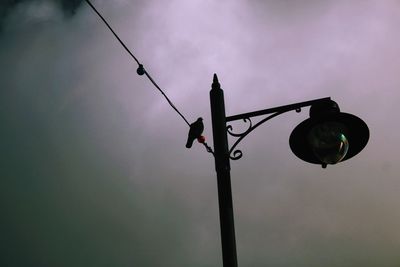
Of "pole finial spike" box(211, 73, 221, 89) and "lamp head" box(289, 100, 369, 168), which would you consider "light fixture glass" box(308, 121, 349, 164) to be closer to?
"lamp head" box(289, 100, 369, 168)

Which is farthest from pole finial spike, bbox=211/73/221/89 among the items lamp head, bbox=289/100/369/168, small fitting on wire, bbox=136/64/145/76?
lamp head, bbox=289/100/369/168

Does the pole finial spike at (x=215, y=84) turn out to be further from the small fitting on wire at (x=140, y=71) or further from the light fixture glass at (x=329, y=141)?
the light fixture glass at (x=329, y=141)

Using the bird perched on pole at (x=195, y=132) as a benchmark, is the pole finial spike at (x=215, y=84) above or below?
above

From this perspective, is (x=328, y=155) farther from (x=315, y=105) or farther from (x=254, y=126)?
(x=254, y=126)

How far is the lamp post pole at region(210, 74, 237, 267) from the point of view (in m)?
3.57

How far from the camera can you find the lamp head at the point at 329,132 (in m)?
4.23

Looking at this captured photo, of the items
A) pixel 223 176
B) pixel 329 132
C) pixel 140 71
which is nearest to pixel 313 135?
pixel 329 132

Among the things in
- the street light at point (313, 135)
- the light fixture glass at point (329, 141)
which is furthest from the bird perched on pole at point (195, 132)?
the light fixture glass at point (329, 141)

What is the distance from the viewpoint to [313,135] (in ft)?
14.1

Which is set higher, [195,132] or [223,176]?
[195,132]

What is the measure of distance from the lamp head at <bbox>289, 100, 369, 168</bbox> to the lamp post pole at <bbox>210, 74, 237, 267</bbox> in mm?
799

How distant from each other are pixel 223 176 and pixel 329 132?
1.23 metres

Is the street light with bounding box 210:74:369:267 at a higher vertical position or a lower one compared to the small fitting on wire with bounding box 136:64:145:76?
lower

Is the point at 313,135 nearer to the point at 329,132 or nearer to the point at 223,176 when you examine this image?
the point at 329,132
